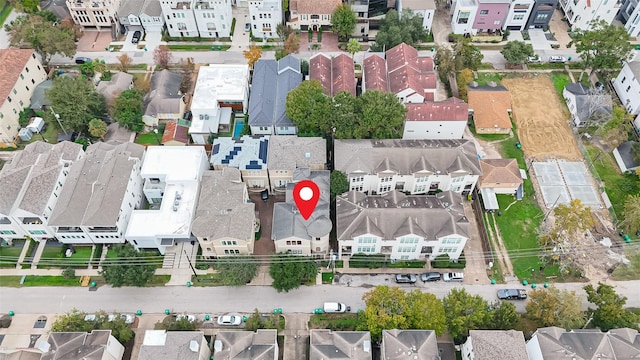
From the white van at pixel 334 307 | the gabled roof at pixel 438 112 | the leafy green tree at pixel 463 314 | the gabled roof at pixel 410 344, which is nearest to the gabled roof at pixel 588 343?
the leafy green tree at pixel 463 314

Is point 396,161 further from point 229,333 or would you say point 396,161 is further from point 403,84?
point 229,333

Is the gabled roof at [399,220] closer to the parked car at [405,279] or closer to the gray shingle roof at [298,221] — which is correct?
the gray shingle roof at [298,221]

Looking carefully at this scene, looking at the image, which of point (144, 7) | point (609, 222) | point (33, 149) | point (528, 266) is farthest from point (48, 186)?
point (609, 222)

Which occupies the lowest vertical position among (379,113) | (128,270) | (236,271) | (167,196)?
(128,270)

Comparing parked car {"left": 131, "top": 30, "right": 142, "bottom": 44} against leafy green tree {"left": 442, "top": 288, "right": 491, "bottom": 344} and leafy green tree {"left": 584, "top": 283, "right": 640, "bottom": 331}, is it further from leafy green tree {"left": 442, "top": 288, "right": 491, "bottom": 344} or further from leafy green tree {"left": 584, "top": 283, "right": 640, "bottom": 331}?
leafy green tree {"left": 584, "top": 283, "right": 640, "bottom": 331}

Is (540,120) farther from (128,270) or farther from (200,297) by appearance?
(128,270)

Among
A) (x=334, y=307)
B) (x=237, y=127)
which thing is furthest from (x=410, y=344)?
(x=237, y=127)
